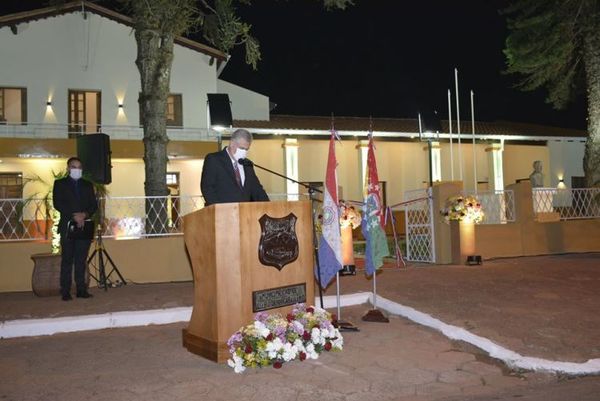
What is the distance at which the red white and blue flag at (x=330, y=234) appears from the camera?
567 cm

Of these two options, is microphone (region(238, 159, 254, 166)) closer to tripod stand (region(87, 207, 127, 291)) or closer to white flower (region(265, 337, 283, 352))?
white flower (region(265, 337, 283, 352))

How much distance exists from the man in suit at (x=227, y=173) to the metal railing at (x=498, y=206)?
893 centimetres

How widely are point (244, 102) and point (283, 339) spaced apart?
20.7m

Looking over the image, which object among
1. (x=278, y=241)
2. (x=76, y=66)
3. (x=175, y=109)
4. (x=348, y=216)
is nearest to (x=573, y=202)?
(x=348, y=216)

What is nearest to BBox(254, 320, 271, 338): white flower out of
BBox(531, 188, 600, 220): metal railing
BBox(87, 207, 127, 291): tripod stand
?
BBox(87, 207, 127, 291): tripod stand

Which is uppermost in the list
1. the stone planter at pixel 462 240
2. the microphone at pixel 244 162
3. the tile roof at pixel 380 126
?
the tile roof at pixel 380 126

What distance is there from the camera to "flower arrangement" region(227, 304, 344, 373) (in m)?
4.29

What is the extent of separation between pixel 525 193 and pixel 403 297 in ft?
22.3

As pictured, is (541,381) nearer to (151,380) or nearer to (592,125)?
(151,380)

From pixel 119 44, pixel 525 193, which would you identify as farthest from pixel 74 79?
pixel 525 193

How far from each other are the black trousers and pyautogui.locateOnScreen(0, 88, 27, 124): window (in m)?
14.7

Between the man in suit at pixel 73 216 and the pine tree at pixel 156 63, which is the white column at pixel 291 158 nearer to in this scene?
the pine tree at pixel 156 63

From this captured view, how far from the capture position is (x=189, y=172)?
2217 centimetres

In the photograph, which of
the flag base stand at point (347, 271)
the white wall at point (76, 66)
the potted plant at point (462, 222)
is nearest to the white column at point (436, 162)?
the white wall at point (76, 66)
